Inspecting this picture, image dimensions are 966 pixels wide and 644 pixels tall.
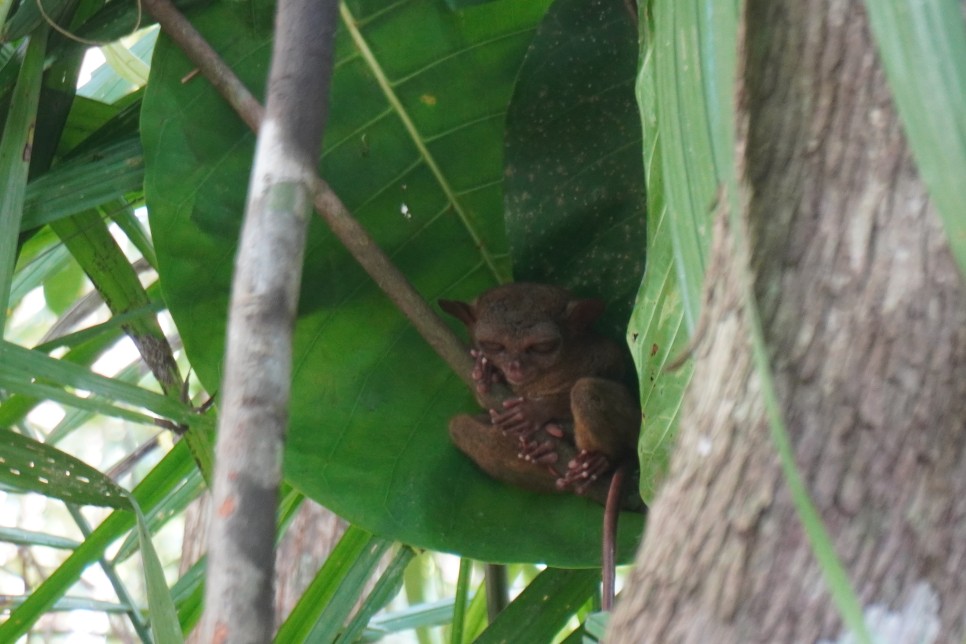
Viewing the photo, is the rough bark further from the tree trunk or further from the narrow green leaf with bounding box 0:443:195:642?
the tree trunk

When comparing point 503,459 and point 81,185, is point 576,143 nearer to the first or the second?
point 503,459

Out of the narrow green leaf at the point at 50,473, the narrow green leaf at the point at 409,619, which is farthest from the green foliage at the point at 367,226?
the narrow green leaf at the point at 409,619

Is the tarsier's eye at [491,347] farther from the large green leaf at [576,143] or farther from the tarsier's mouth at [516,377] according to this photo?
the large green leaf at [576,143]

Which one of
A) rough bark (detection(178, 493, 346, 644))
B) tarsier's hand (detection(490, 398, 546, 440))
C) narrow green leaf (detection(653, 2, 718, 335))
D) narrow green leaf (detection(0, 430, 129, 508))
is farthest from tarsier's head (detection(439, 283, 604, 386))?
rough bark (detection(178, 493, 346, 644))

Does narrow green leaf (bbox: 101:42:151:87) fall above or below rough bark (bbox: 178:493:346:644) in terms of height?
below

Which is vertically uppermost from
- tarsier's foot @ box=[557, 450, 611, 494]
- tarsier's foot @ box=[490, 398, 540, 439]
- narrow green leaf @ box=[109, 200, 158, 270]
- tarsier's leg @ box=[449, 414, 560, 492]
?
narrow green leaf @ box=[109, 200, 158, 270]

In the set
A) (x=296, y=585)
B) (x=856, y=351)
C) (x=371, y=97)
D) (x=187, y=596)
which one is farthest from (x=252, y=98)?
(x=296, y=585)

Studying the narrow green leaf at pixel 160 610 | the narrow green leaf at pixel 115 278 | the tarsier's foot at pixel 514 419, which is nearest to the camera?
the narrow green leaf at pixel 160 610
